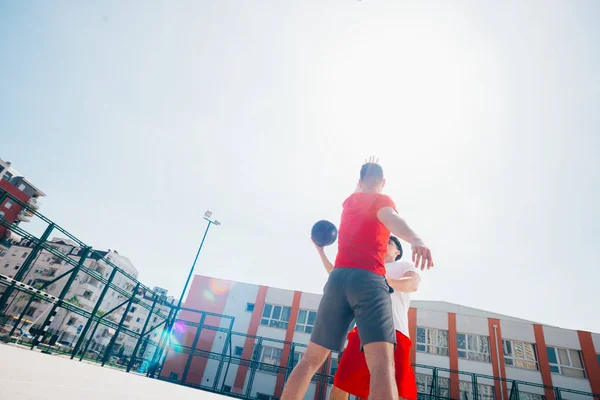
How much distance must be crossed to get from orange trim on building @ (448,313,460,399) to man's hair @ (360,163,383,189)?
18.8 meters

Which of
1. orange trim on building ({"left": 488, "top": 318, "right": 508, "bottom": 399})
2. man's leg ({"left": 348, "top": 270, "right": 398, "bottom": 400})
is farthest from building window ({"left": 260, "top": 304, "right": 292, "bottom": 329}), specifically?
man's leg ({"left": 348, "top": 270, "right": 398, "bottom": 400})

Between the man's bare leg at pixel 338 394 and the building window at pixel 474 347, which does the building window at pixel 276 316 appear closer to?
the building window at pixel 474 347

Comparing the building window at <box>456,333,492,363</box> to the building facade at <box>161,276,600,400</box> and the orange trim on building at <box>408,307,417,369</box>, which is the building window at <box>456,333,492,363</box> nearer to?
the building facade at <box>161,276,600,400</box>

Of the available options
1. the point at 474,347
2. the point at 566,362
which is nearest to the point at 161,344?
Result: the point at 474,347

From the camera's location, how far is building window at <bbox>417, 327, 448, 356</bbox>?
58.6 feet

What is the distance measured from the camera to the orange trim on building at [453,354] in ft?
53.2

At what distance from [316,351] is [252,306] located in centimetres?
2088

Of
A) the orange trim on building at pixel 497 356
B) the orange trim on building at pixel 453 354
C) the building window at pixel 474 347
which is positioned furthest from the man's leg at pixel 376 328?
the building window at pixel 474 347

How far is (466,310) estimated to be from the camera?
2641 cm

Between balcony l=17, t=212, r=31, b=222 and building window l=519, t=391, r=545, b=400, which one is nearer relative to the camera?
building window l=519, t=391, r=545, b=400

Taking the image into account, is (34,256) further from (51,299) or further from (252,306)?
(252,306)

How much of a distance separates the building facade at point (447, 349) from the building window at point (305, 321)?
0.06m

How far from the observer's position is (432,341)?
18.1 m

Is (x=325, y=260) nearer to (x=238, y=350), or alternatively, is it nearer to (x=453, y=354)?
(x=453, y=354)
